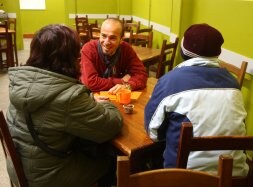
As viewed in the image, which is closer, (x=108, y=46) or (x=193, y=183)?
(x=193, y=183)

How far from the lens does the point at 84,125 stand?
1485mm

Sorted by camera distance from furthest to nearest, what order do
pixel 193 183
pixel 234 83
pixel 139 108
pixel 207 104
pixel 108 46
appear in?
pixel 108 46 → pixel 139 108 → pixel 234 83 → pixel 207 104 → pixel 193 183

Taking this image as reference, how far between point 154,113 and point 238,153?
0.42 metres

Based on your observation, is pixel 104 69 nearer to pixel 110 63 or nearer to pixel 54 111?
pixel 110 63

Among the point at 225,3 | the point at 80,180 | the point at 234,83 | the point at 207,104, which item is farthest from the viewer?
the point at 225,3

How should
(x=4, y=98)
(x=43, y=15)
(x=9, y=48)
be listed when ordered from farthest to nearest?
(x=43, y=15)
(x=9, y=48)
(x=4, y=98)

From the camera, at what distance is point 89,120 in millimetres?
1490

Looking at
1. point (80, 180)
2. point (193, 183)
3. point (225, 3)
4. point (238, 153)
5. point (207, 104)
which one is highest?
point (225, 3)

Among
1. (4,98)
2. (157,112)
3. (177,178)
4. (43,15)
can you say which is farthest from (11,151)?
(43,15)

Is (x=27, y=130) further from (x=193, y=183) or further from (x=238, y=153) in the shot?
(x=238, y=153)

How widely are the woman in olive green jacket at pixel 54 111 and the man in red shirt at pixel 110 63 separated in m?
0.67

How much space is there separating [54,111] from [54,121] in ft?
0.16

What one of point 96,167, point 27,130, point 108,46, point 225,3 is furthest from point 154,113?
point 225,3

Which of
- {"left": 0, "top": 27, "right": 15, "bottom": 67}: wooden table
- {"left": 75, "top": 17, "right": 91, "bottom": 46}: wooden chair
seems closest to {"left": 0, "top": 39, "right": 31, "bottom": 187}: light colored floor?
{"left": 0, "top": 27, "right": 15, "bottom": 67}: wooden table
